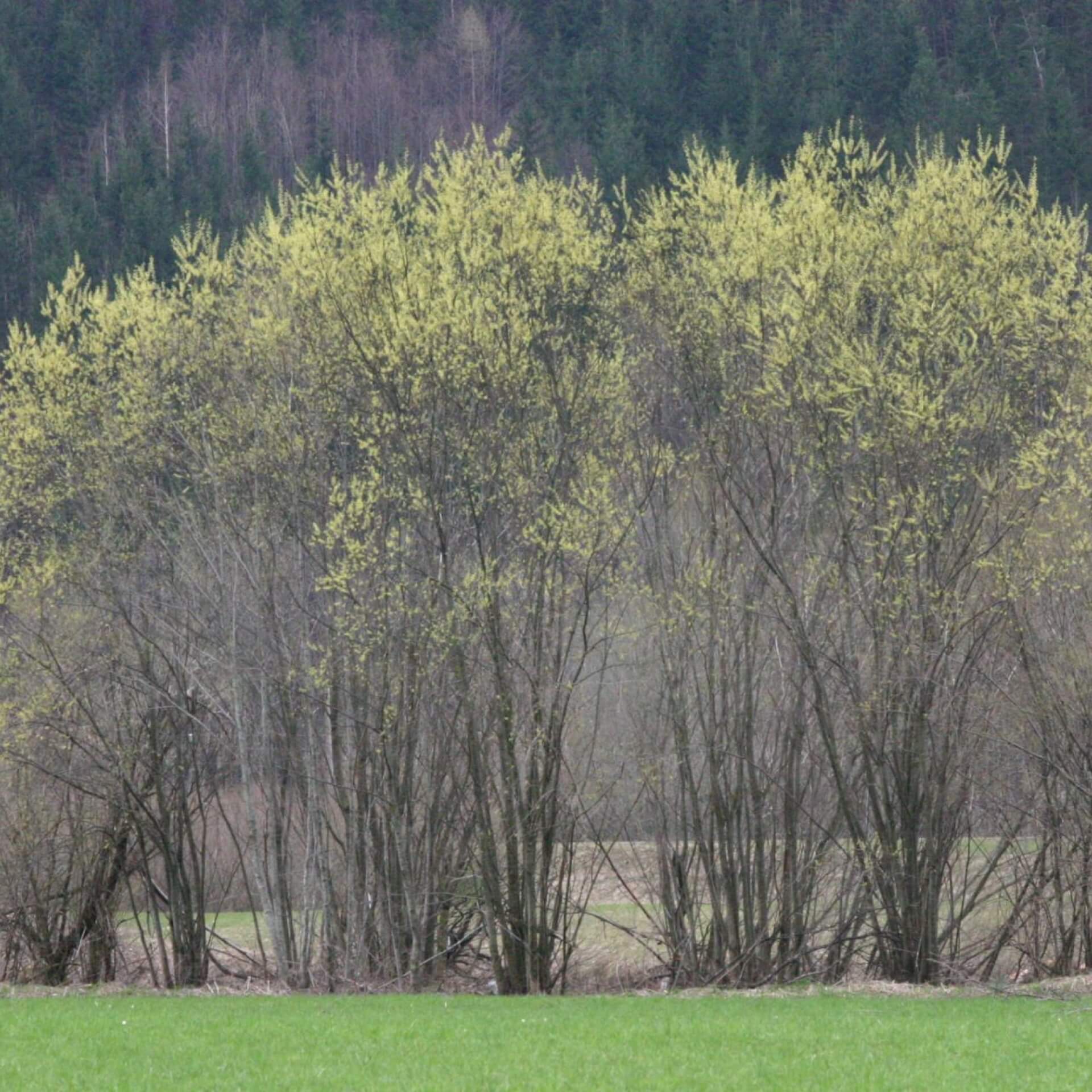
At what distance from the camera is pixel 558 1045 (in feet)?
42.0

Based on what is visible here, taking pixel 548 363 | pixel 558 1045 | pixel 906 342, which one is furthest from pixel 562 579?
pixel 558 1045

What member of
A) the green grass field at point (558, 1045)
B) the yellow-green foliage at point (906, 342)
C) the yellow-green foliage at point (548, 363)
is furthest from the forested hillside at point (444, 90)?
the green grass field at point (558, 1045)

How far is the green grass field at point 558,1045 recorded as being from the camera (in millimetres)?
11023

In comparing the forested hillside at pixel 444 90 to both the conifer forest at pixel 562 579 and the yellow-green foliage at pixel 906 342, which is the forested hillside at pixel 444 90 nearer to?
the conifer forest at pixel 562 579

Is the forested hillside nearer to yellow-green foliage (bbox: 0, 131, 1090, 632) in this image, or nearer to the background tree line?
yellow-green foliage (bbox: 0, 131, 1090, 632)

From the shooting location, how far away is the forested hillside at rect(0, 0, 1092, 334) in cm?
4672

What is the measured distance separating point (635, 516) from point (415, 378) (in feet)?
10.7

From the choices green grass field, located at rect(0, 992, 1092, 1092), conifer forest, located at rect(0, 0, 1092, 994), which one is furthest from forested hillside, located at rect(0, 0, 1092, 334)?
green grass field, located at rect(0, 992, 1092, 1092)

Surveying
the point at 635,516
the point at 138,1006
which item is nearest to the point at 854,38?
the point at 635,516

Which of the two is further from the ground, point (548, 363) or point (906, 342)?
point (548, 363)

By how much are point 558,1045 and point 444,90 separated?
6413cm

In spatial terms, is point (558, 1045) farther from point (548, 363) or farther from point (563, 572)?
point (548, 363)

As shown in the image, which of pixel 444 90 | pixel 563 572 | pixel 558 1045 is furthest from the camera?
pixel 444 90

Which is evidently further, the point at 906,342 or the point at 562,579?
the point at 562,579
